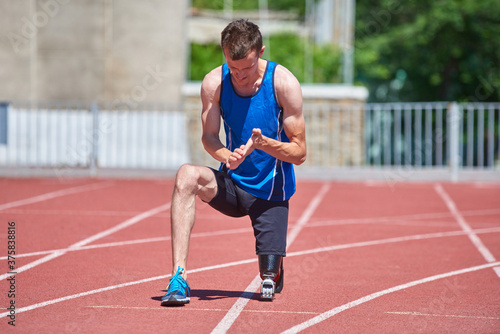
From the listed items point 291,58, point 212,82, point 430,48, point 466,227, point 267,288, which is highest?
point 430,48

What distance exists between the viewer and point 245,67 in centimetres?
494

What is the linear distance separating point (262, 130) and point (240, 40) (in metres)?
0.68

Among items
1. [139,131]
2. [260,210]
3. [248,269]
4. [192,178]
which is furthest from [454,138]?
[192,178]

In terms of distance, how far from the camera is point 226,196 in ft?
17.6

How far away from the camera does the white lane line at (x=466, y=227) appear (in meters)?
7.70

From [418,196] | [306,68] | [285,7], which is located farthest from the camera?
[285,7]

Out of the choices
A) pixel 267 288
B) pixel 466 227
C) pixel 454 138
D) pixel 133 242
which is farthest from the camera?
pixel 454 138

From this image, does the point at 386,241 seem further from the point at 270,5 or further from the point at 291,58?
the point at 270,5

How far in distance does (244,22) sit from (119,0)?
14894 millimetres

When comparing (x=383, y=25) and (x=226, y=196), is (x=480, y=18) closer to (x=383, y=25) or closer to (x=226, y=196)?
(x=383, y=25)

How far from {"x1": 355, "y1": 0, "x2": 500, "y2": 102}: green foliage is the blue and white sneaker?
24561 mm

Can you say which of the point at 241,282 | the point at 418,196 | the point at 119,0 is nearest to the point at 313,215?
the point at 418,196

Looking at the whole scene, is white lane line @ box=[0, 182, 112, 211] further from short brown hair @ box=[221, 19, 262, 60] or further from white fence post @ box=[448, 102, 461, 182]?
white fence post @ box=[448, 102, 461, 182]

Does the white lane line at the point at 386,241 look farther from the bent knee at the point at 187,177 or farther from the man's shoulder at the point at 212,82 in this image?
the man's shoulder at the point at 212,82
